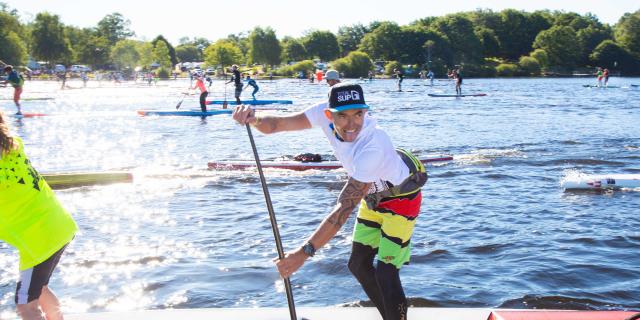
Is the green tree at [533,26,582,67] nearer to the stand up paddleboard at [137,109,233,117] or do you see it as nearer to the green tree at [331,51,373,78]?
the green tree at [331,51,373,78]

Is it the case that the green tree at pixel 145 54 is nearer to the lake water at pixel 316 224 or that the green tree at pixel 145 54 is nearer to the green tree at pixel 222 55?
the green tree at pixel 222 55

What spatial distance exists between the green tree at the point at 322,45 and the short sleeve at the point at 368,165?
124028mm

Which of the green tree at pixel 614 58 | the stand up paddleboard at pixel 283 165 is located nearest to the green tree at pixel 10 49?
the stand up paddleboard at pixel 283 165

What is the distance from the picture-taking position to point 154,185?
13.2m

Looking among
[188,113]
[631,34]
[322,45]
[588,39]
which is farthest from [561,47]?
[188,113]

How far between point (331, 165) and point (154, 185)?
3903 millimetres

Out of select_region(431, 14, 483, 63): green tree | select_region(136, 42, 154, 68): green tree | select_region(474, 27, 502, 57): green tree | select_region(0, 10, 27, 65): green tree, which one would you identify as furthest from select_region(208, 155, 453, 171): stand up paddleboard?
select_region(474, 27, 502, 57): green tree

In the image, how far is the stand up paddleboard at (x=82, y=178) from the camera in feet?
41.9

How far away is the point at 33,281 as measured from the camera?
396 centimetres

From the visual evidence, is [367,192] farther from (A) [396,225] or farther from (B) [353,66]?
(B) [353,66]

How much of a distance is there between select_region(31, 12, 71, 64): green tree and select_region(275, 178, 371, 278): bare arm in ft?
348

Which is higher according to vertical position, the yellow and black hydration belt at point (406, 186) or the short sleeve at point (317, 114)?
the short sleeve at point (317, 114)

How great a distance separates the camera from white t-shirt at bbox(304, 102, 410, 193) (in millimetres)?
3725

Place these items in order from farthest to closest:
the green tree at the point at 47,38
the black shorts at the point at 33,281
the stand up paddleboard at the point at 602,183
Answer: the green tree at the point at 47,38 < the stand up paddleboard at the point at 602,183 < the black shorts at the point at 33,281
